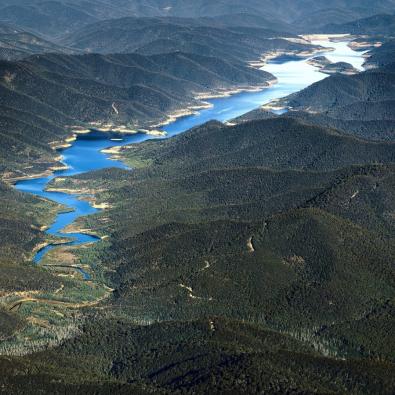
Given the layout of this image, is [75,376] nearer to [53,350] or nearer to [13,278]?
[53,350]

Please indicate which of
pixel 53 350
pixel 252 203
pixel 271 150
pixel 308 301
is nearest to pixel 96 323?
pixel 53 350

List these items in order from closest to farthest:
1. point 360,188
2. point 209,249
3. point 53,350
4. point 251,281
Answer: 1. point 53,350
2. point 251,281
3. point 209,249
4. point 360,188

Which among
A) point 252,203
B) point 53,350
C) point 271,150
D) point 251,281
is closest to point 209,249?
point 251,281

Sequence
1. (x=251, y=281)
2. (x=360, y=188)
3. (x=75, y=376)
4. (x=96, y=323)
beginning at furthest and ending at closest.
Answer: (x=360, y=188) < (x=251, y=281) < (x=96, y=323) < (x=75, y=376)

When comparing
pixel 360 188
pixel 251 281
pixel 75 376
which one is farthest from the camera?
pixel 360 188

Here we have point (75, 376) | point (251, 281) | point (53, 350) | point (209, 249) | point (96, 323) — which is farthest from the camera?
point (209, 249)

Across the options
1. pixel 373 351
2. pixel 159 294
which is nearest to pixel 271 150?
pixel 159 294

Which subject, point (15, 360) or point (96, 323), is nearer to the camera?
point (15, 360)

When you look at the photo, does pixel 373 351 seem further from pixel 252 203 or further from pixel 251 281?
pixel 252 203

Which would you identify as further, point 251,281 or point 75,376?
point 251,281
